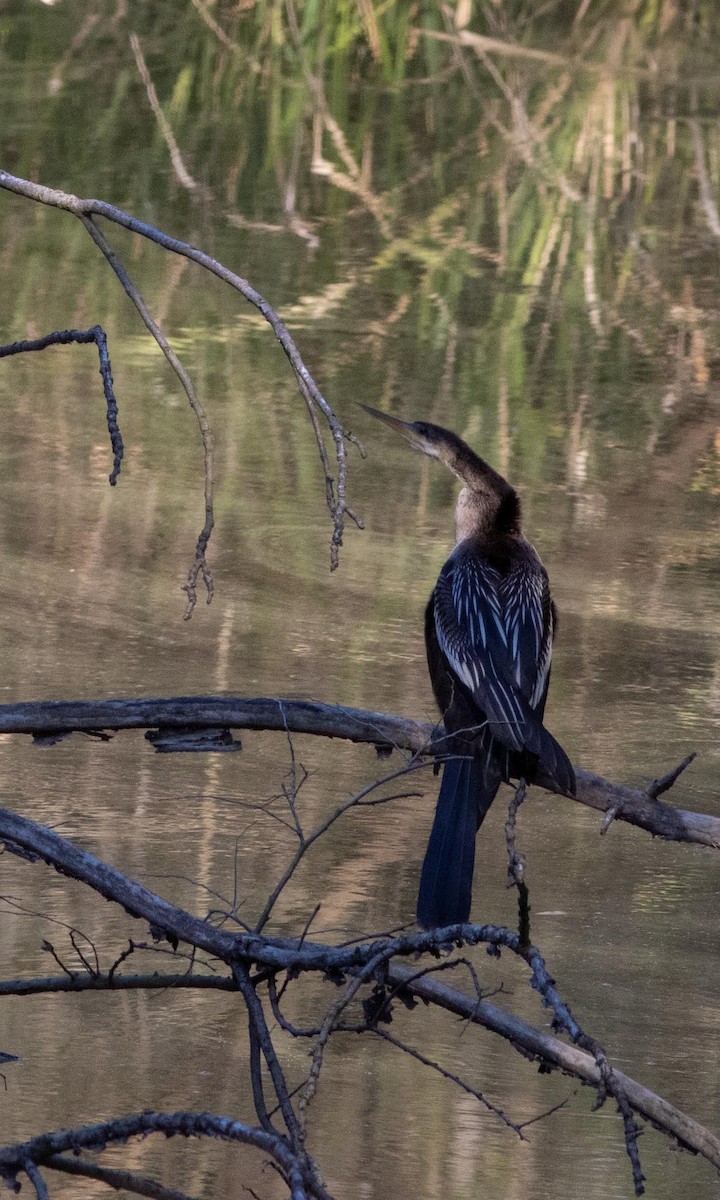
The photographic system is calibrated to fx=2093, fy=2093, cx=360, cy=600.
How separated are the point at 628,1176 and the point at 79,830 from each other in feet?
5.98

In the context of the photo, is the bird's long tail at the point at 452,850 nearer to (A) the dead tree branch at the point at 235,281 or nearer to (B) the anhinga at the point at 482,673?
(B) the anhinga at the point at 482,673

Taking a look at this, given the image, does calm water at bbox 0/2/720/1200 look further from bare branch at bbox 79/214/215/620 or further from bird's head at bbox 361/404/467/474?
bare branch at bbox 79/214/215/620

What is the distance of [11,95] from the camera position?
46.8ft

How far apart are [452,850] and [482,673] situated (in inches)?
22.0

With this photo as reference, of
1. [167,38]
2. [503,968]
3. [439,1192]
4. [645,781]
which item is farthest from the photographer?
[167,38]

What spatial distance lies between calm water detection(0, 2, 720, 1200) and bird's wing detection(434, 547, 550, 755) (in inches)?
22.6

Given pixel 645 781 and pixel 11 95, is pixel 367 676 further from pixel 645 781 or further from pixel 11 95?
pixel 11 95

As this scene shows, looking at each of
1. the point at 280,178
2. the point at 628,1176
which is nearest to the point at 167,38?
the point at 280,178

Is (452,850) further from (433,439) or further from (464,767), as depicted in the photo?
(433,439)

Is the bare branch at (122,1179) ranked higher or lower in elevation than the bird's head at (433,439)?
lower

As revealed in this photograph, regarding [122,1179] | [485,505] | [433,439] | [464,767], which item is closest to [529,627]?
[464,767]

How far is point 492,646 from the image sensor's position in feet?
14.0

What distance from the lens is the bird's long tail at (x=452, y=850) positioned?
3.69 m

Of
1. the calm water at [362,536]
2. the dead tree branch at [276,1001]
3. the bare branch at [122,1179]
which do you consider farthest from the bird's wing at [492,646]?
the bare branch at [122,1179]
